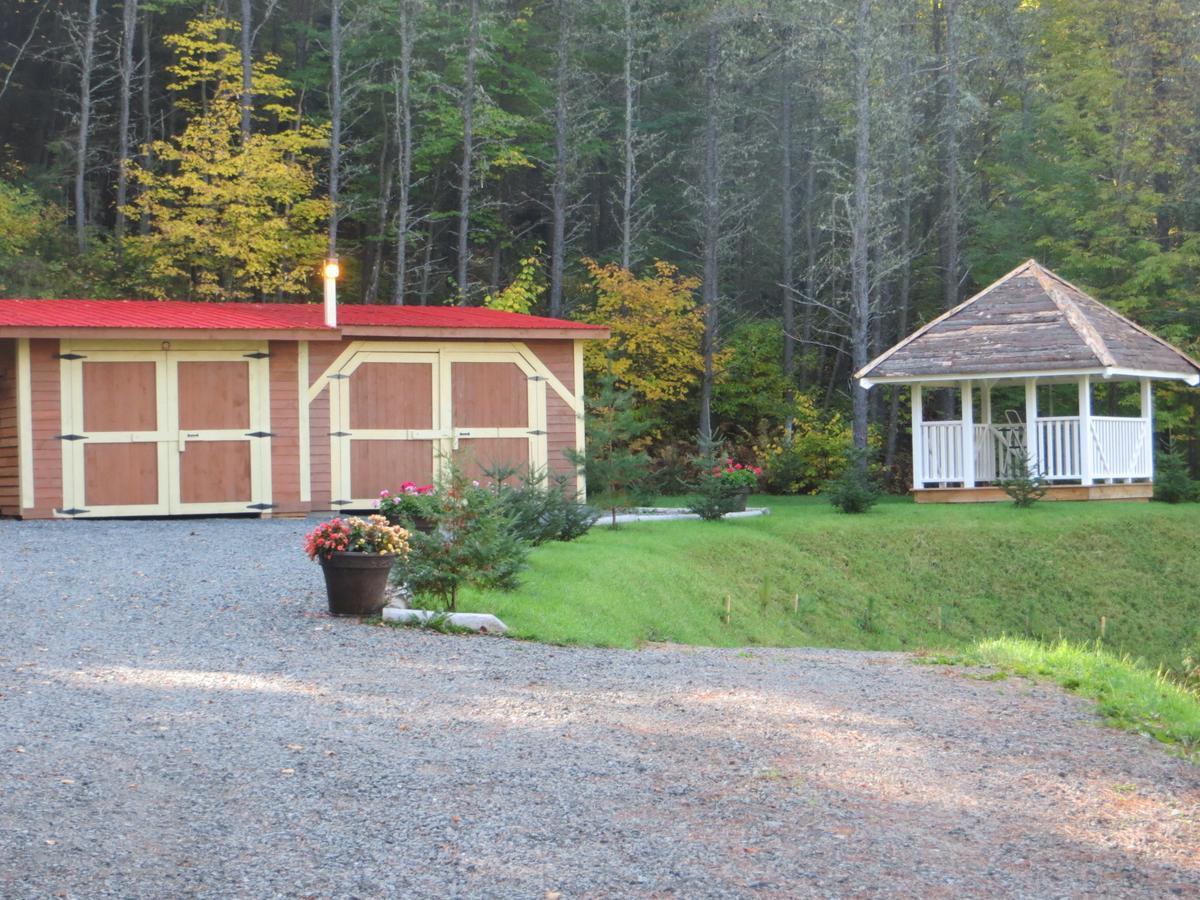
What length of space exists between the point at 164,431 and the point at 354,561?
792cm

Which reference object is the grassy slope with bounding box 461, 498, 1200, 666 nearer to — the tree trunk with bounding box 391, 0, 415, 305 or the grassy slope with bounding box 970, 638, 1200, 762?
the grassy slope with bounding box 970, 638, 1200, 762

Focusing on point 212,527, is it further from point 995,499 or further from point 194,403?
point 995,499

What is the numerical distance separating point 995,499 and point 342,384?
10191mm

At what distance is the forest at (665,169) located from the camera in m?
26.2

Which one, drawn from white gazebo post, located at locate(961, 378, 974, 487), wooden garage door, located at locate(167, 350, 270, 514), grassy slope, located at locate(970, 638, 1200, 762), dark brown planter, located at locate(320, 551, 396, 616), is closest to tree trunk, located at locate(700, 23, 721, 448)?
white gazebo post, located at locate(961, 378, 974, 487)

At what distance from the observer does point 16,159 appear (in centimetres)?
3262

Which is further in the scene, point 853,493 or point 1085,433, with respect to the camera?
point 1085,433

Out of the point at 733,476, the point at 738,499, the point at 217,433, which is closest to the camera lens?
the point at 217,433

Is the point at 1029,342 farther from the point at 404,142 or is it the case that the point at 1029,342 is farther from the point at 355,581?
the point at 404,142

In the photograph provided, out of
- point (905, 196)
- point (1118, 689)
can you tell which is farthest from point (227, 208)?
point (1118, 689)

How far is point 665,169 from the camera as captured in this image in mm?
34219

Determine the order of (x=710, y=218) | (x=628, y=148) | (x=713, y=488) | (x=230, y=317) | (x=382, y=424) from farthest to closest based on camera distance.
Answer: (x=628, y=148), (x=710, y=218), (x=713, y=488), (x=382, y=424), (x=230, y=317)

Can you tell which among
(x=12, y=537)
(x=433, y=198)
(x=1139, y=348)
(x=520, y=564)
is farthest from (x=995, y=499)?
(x=433, y=198)

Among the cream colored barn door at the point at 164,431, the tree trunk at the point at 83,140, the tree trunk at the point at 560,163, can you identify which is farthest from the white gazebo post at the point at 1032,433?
the tree trunk at the point at 83,140
